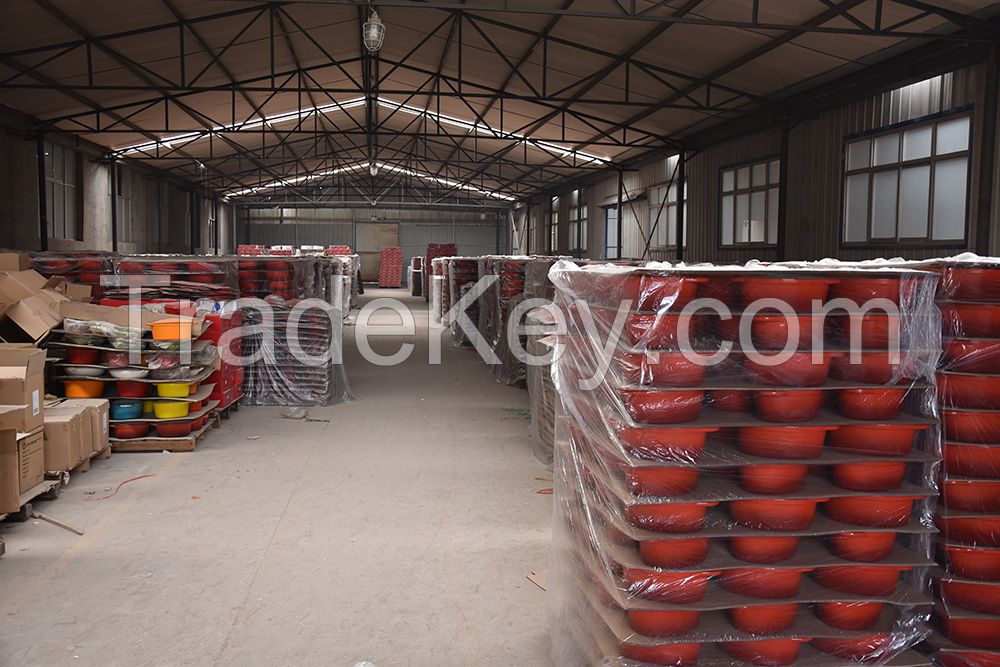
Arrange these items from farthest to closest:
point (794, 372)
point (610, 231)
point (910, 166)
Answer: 1. point (610, 231)
2. point (910, 166)
3. point (794, 372)

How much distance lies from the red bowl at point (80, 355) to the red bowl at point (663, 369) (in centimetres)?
640

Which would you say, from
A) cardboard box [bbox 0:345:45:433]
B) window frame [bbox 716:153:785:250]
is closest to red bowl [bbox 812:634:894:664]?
cardboard box [bbox 0:345:45:433]

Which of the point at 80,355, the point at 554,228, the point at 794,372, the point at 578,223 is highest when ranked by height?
the point at 554,228

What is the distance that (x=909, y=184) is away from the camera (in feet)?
36.4

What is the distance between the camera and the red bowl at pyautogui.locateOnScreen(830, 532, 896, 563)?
3.12 metres

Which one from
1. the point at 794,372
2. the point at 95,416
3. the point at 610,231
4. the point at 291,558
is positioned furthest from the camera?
the point at 610,231

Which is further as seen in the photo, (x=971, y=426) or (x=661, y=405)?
(x=971, y=426)

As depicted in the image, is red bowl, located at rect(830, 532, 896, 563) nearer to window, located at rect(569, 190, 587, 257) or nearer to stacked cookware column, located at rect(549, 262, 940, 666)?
stacked cookware column, located at rect(549, 262, 940, 666)

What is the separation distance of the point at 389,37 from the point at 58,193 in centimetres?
1004

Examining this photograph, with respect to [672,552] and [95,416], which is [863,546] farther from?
[95,416]

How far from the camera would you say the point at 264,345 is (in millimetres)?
9734

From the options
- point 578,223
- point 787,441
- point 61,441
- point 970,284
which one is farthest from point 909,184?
point 578,223

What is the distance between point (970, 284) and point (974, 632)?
1.50 metres

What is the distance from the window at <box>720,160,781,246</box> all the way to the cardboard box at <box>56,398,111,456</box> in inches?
478
